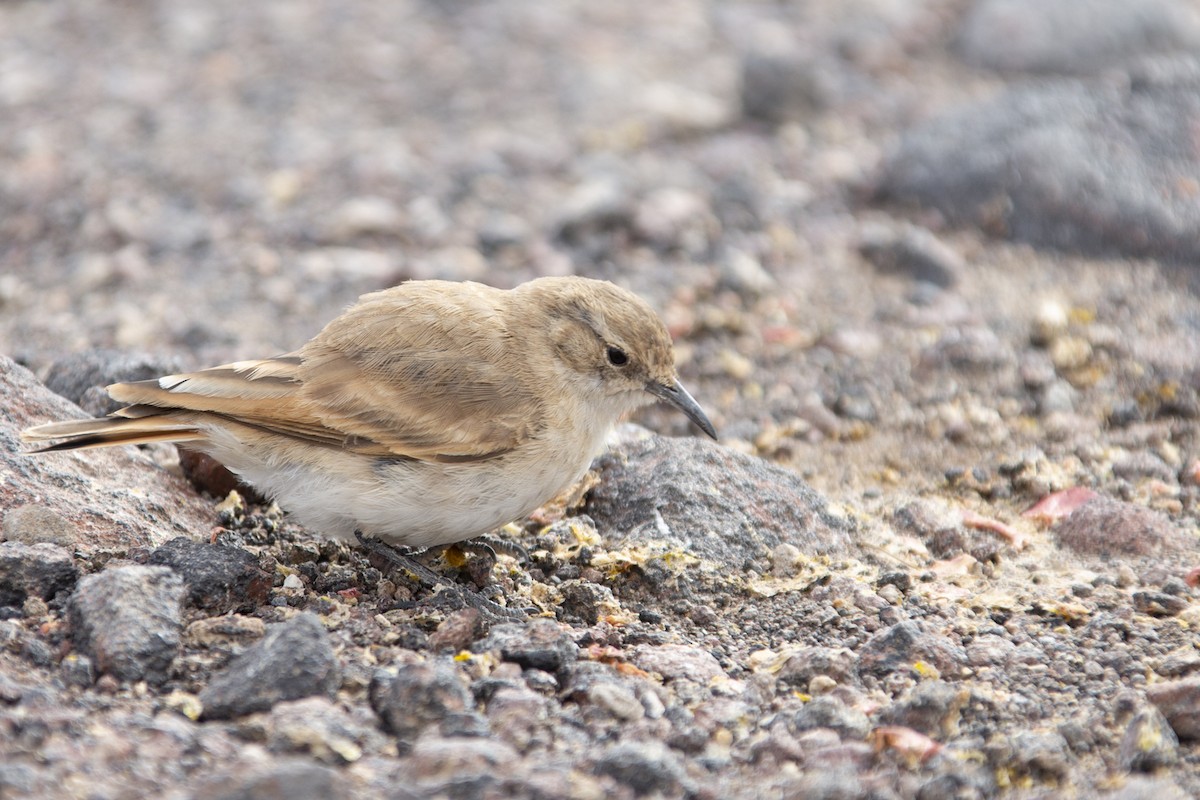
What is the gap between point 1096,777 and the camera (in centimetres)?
423

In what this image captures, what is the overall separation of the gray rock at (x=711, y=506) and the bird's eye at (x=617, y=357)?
1.54ft

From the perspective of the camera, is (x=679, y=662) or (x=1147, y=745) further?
(x=679, y=662)

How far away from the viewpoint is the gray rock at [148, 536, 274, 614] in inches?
192

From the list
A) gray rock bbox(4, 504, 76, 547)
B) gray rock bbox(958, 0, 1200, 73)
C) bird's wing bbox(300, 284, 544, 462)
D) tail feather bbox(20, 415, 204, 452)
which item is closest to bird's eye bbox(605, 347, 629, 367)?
bird's wing bbox(300, 284, 544, 462)

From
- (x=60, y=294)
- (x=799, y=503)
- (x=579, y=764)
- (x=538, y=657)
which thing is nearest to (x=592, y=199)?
(x=60, y=294)

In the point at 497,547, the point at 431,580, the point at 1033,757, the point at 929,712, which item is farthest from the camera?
the point at 497,547

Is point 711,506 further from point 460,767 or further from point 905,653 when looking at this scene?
point 460,767

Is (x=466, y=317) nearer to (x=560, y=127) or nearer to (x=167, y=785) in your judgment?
(x=167, y=785)

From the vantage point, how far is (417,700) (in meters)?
4.20

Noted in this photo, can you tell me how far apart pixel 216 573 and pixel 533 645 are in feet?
3.79

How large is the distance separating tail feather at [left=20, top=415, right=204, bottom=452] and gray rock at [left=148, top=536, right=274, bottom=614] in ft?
1.40

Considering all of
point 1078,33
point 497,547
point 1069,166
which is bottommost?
point 497,547

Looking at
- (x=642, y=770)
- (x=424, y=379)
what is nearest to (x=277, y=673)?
(x=642, y=770)

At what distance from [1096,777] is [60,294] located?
6.81m
